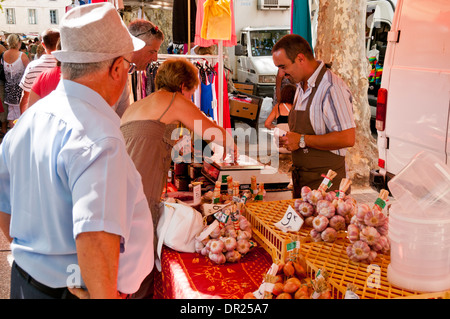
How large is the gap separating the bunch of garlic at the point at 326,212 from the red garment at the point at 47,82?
2.90 metres

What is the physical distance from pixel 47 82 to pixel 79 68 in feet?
10.3

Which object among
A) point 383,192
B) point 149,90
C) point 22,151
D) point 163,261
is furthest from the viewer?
point 149,90

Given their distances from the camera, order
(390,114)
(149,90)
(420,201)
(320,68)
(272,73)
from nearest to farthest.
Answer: (420,201) → (320,68) → (390,114) → (149,90) → (272,73)

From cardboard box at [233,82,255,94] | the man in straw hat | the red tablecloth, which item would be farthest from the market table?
Answer: cardboard box at [233,82,255,94]

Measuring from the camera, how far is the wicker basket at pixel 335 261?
5.77ft

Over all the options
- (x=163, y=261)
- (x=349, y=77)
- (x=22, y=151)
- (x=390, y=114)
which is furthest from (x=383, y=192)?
(x=349, y=77)

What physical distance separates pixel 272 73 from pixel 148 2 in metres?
4.55

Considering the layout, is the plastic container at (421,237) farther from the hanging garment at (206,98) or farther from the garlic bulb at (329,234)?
the hanging garment at (206,98)

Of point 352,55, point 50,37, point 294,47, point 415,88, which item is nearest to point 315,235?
point 294,47

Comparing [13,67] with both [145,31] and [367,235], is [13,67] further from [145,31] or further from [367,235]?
[367,235]

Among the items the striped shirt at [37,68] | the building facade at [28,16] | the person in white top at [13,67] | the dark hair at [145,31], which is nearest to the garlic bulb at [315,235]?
the dark hair at [145,31]

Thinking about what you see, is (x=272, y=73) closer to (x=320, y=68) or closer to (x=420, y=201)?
(x=320, y=68)

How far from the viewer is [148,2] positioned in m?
11.5

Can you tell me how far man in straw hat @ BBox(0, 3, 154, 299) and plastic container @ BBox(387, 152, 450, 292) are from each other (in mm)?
951
